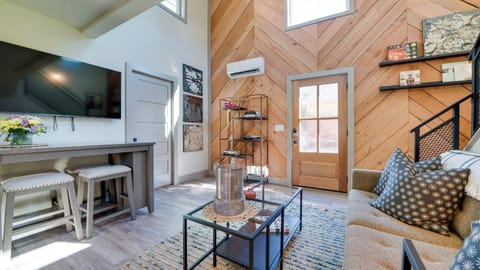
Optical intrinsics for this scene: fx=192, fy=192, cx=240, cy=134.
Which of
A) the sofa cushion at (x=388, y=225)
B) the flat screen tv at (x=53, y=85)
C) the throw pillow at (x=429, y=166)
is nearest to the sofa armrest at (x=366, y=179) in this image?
the sofa cushion at (x=388, y=225)

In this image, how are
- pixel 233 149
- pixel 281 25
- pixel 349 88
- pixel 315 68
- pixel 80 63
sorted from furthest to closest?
pixel 233 149, pixel 281 25, pixel 315 68, pixel 349 88, pixel 80 63

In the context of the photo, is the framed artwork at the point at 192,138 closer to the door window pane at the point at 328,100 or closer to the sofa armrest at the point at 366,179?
the door window pane at the point at 328,100

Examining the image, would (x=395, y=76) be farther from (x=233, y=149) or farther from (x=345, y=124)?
(x=233, y=149)

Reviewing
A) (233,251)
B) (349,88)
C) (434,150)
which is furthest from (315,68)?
(233,251)

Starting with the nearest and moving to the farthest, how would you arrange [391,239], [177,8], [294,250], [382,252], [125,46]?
1. [382,252]
2. [391,239]
3. [294,250]
4. [125,46]
5. [177,8]

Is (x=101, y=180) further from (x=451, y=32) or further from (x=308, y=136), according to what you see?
(x=451, y=32)

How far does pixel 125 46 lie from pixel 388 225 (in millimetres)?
3638

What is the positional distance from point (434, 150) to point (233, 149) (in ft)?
10.1

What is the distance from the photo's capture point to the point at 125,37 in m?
2.85

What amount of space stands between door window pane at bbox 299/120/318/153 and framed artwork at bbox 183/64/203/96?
7.36ft

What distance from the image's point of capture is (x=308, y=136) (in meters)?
3.44

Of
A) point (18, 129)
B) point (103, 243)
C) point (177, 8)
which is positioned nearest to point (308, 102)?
point (177, 8)

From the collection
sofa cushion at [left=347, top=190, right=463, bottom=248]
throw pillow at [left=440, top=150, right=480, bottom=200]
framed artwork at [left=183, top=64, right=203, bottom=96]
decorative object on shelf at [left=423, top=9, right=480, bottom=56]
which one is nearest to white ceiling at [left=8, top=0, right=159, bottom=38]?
framed artwork at [left=183, top=64, right=203, bottom=96]

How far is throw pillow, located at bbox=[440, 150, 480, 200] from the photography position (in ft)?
3.53
